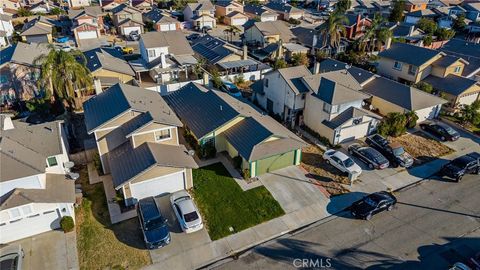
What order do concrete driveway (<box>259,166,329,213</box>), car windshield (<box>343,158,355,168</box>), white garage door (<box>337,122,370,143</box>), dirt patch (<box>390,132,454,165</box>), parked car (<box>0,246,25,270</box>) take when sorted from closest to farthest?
parked car (<box>0,246,25,270</box>)
concrete driveway (<box>259,166,329,213</box>)
car windshield (<box>343,158,355,168</box>)
dirt patch (<box>390,132,454,165</box>)
white garage door (<box>337,122,370,143</box>)

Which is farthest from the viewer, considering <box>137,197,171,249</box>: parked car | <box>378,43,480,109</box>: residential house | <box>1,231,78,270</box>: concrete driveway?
<box>378,43,480,109</box>: residential house

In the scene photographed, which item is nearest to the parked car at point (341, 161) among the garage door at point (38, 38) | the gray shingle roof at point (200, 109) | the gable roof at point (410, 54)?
the gray shingle roof at point (200, 109)

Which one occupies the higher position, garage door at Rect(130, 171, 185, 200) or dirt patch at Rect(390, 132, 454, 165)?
garage door at Rect(130, 171, 185, 200)

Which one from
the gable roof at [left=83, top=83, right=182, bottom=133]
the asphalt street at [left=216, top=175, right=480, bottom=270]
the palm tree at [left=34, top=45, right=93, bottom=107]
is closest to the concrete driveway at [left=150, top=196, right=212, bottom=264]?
the asphalt street at [left=216, top=175, right=480, bottom=270]

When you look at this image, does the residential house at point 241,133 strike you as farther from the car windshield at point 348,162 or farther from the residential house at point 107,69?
the residential house at point 107,69

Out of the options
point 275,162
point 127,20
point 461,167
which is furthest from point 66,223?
point 127,20

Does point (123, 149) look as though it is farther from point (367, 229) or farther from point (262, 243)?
point (367, 229)

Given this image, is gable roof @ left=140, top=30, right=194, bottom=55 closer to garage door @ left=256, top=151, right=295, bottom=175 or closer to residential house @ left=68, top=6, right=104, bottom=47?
residential house @ left=68, top=6, right=104, bottom=47


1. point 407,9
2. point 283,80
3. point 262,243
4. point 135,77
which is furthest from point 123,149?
point 407,9
